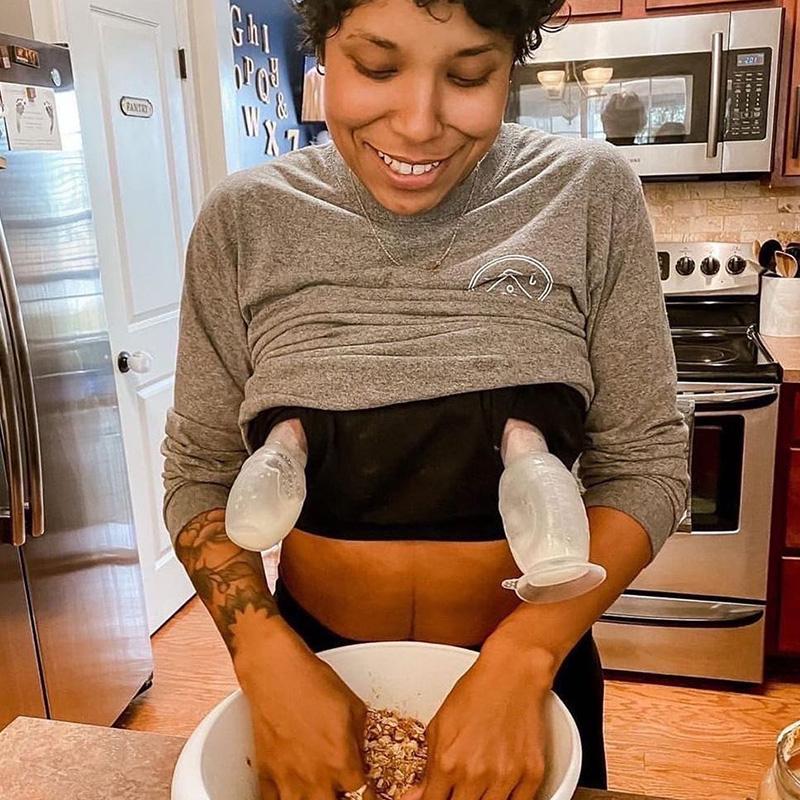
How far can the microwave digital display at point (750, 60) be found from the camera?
2357 millimetres

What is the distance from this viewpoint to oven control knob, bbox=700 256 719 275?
275 cm

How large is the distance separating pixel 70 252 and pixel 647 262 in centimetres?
155

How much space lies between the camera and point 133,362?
8.36ft

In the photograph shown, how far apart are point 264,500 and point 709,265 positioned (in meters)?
2.37

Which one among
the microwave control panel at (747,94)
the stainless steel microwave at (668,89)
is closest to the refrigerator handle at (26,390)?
the stainless steel microwave at (668,89)

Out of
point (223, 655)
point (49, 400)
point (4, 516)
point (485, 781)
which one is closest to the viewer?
point (485, 781)

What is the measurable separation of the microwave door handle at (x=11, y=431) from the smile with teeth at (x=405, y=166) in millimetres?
1211

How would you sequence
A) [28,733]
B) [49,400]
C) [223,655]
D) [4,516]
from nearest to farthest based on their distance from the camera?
[28,733] < [4,516] < [49,400] < [223,655]

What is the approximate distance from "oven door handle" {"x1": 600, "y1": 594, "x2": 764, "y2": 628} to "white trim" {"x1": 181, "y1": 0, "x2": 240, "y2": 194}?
1942 mm

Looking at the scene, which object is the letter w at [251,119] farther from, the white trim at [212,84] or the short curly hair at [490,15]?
the short curly hair at [490,15]

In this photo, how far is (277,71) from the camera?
362 cm

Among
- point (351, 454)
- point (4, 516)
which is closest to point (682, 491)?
point (351, 454)

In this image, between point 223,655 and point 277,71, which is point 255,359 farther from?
point 277,71

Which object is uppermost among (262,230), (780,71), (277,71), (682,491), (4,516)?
(277,71)
